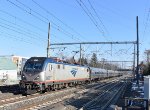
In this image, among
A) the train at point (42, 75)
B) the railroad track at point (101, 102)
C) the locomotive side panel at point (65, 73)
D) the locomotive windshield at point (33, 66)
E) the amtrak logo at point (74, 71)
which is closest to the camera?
the railroad track at point (101, 102)

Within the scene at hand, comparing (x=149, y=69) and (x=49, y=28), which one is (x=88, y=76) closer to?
(x=149, y=69)

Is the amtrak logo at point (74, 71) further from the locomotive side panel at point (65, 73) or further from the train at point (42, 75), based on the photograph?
the train at point (42, 75)

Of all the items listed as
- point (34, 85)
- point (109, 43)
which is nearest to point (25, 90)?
point (34, 85)

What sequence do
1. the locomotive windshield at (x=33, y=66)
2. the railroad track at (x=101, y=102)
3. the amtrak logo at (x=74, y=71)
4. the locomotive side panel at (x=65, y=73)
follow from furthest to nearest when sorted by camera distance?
the amtrak logo at (x=74, y=71) → the locomotive side panel at (x=65, y=73) → the locomotive windshield at (x=33, y=66) → the railroad track at (x=101, y=102)

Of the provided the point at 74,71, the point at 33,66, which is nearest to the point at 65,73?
the point at 74,71

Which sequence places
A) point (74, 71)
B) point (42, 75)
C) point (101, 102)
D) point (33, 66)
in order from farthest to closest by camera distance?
1. point (74, 71)
2. point (33, 66)
3. point (42, 75)
4. point (101, 102)

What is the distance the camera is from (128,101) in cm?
1448

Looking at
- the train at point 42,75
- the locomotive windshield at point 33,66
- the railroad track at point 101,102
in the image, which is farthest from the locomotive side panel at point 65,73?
the railroad track at point 101,102

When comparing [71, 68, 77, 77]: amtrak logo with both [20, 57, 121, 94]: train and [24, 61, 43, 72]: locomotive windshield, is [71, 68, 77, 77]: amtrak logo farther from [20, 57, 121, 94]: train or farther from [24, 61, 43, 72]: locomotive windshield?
[24, 61, 43, 72]: locomotive windshield

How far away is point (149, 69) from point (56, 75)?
21.7 m

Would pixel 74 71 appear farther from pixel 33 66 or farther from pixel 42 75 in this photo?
pixel 42 75

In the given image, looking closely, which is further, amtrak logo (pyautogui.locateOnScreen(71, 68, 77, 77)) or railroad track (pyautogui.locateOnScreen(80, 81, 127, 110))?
amtrak logo (pyautogui.locateOnScreen(71, 68, 77, 77))

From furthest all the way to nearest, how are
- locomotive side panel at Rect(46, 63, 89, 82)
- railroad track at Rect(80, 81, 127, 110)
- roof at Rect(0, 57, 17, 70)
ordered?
roof at Rect(0, 57, 17, 70)
locomotive side panel at Rect(46, 63, 89, 82)
railroad track at Rect(80, 81, 127, 110)

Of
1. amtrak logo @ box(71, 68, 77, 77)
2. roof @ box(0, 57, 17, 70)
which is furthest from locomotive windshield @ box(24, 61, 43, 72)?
roof @ box(0, 57, 17, 70)
